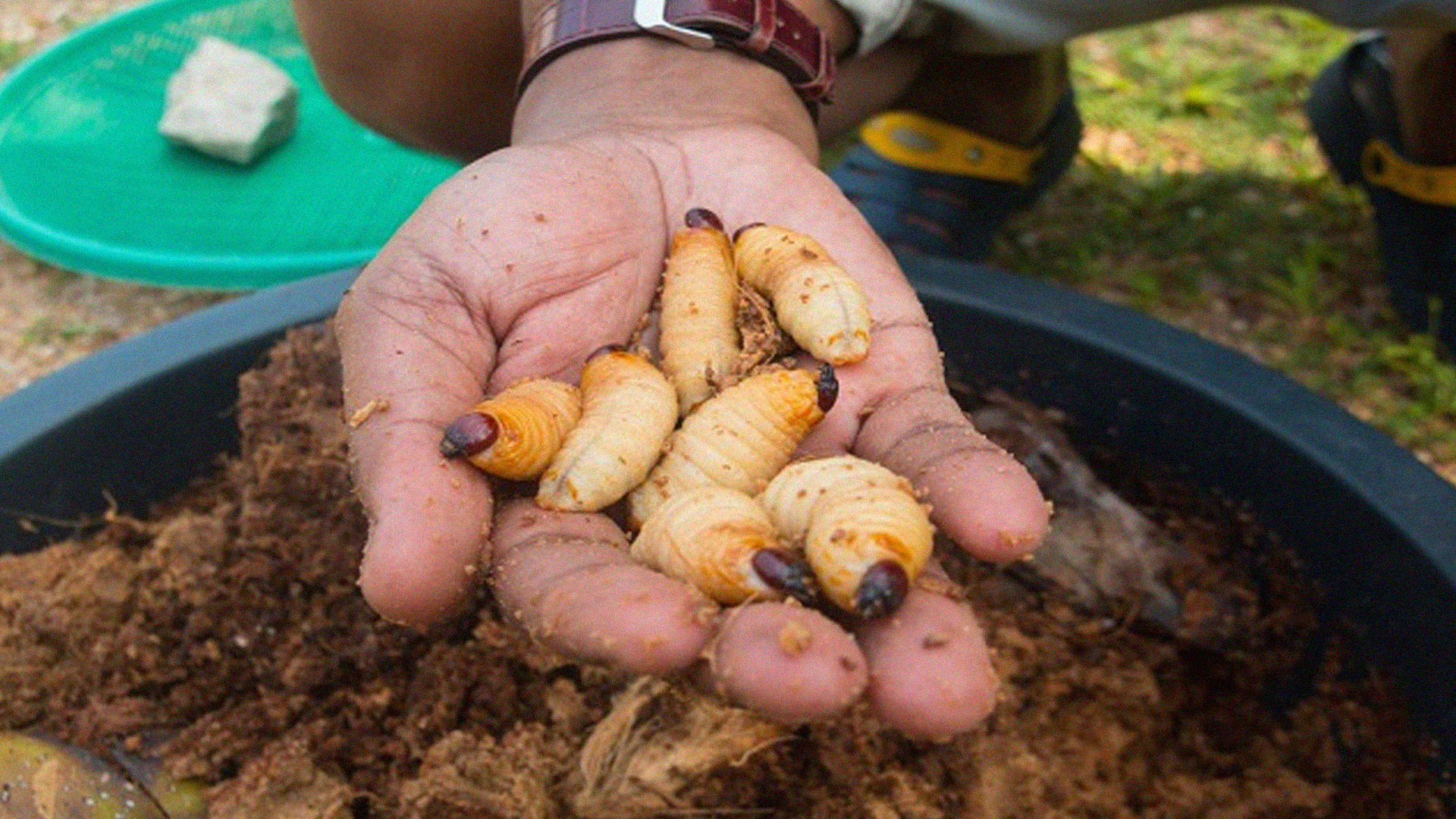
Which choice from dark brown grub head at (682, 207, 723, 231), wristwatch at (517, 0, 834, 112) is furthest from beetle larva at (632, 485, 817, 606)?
wristwatch at (517, 0, 834, 112)

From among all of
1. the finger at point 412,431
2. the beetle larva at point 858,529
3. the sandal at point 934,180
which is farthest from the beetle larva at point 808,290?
the sandal at point 934,180

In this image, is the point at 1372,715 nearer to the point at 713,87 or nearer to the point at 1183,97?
the point at 713,87

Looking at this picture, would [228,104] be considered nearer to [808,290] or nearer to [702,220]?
[702,220]

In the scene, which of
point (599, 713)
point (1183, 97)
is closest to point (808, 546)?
point (599, 713)

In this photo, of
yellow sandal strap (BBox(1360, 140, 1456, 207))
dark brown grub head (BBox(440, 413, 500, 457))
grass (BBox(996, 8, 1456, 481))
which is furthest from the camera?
grass (BBox(996, 8, 1456, 481))

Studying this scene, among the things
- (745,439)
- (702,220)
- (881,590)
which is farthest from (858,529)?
(702,220)

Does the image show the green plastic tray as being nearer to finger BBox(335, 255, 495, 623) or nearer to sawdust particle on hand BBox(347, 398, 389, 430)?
finger BBox(335, 255, 495, 623)
